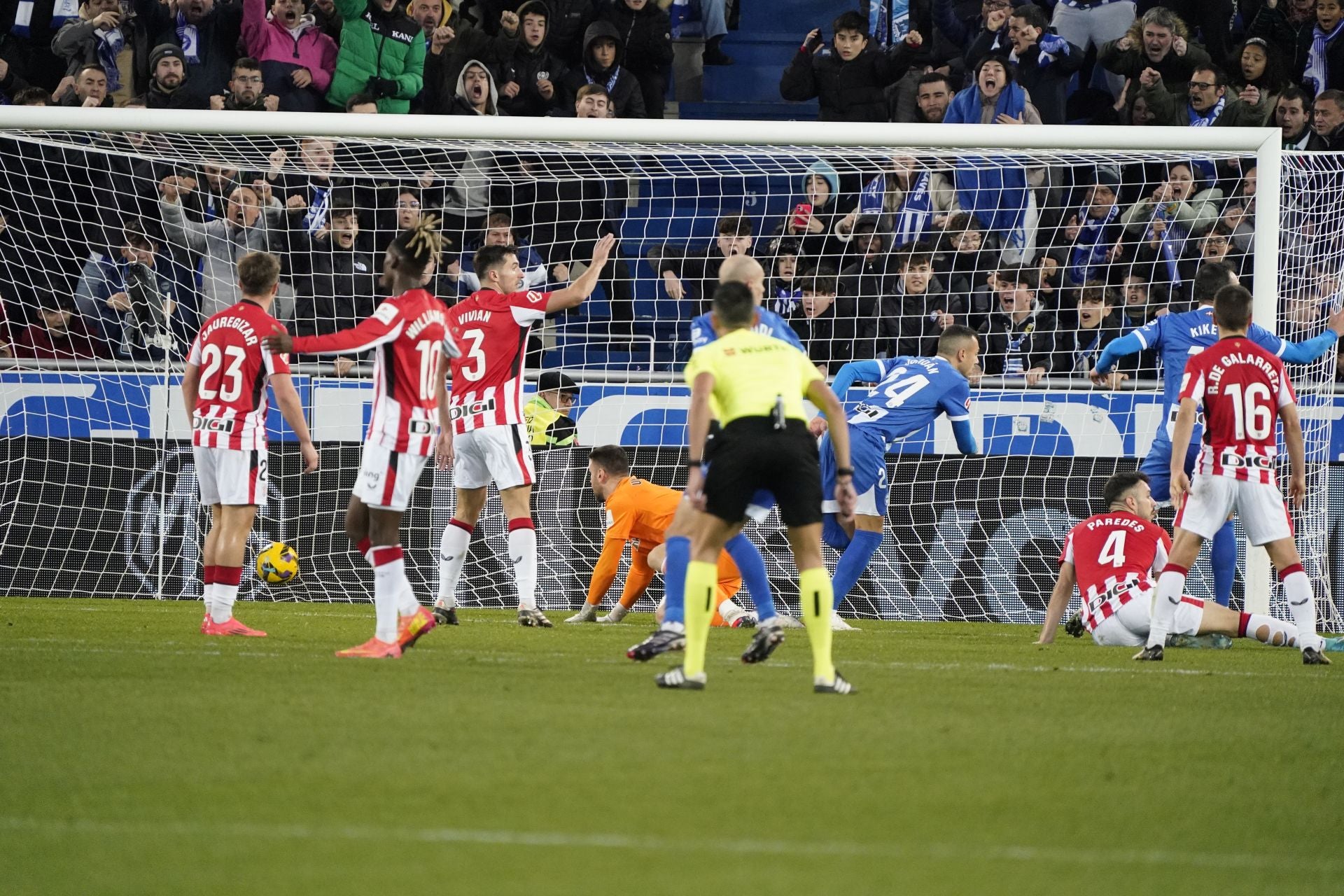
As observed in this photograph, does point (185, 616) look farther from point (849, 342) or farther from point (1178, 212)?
point (1178, 212)

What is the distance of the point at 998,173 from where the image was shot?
14.3m

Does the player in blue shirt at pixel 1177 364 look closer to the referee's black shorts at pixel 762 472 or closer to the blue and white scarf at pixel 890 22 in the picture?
the referee's black shorts at pixel 762 472

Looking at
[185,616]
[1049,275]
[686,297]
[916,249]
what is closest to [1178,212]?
[1049,275]

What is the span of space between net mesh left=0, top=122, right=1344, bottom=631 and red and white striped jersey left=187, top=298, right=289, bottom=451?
3.32 m

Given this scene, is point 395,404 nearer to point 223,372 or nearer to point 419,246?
point 419,246

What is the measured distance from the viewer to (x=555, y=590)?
13.7 metres

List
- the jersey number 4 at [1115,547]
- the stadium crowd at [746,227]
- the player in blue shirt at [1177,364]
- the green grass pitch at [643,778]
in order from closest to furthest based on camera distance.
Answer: the green grass pitch at [643,778], the jersey number 4 at [1115,547], the player in blue shirt at [1177,364], the stadium crowd at [746,227]

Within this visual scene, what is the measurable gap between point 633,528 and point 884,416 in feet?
5.75

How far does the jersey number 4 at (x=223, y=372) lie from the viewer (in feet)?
32.1

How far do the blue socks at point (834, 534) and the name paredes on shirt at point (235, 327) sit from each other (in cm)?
377

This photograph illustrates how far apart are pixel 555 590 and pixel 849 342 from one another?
303cm

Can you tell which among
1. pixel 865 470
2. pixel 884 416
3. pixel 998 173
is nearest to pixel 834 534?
pixel 865 470

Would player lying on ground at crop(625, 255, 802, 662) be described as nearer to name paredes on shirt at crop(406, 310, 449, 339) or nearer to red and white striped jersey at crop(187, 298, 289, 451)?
name paredes on shirt at crop(406, 310, 449, 339)

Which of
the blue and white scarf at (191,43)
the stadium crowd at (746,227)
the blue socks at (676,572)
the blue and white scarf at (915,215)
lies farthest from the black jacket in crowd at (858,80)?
the blue socks at (676,572)
